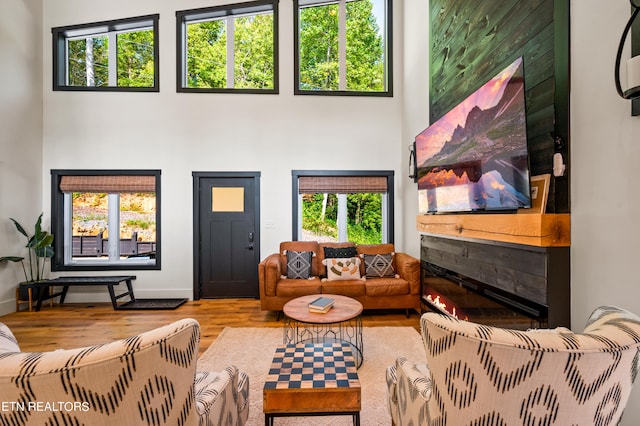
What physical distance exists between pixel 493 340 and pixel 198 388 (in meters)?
1.21

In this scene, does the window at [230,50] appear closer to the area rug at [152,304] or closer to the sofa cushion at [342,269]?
the sofa cushion at [342,269]

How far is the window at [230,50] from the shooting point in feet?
15.8

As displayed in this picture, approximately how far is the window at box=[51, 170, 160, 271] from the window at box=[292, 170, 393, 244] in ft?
7.93

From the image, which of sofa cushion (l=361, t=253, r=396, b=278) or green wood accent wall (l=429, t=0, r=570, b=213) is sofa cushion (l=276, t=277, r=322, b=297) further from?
green wood accent wall (l=429, t=0, r=570, b=213)

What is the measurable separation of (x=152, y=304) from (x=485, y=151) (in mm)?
4604

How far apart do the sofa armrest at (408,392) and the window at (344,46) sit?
14.3ft

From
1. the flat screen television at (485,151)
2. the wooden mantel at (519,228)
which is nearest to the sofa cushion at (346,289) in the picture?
the flat screen television at (485,151)

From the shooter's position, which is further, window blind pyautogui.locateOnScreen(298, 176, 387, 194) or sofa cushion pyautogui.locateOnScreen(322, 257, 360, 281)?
window blind pyautogui.locateOnScreen(298, 176, 387, 194)

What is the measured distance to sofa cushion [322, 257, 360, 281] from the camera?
395 cm

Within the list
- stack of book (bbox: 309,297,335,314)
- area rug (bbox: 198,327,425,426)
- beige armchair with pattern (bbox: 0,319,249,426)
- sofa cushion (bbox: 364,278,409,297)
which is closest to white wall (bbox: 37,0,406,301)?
sofa cushion (bbox: 364,278,409,297)

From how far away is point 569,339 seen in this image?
80 cm

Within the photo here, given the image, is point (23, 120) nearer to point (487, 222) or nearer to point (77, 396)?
point (77, 396)

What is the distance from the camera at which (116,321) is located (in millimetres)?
3729

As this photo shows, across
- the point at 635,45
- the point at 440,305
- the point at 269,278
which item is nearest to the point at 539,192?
the point at 635,45
